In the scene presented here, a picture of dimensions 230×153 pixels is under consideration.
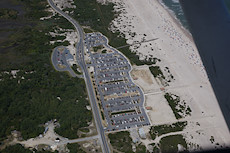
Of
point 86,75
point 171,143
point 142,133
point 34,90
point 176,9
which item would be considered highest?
point 176,9

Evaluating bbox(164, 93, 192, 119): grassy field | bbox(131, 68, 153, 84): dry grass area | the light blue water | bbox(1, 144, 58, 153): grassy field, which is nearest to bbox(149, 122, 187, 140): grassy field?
bbox(164, 93, 192, 119): grassy field

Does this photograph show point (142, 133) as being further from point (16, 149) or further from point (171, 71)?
point (16, 149)

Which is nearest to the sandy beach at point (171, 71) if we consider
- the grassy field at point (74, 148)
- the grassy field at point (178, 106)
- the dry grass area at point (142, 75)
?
the dry grass area at point (142, 75)

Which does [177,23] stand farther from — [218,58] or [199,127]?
[199,127]

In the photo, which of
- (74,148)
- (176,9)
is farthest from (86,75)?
(176,9)

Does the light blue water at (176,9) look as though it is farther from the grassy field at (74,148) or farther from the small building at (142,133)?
the grassy field at (74,148)
